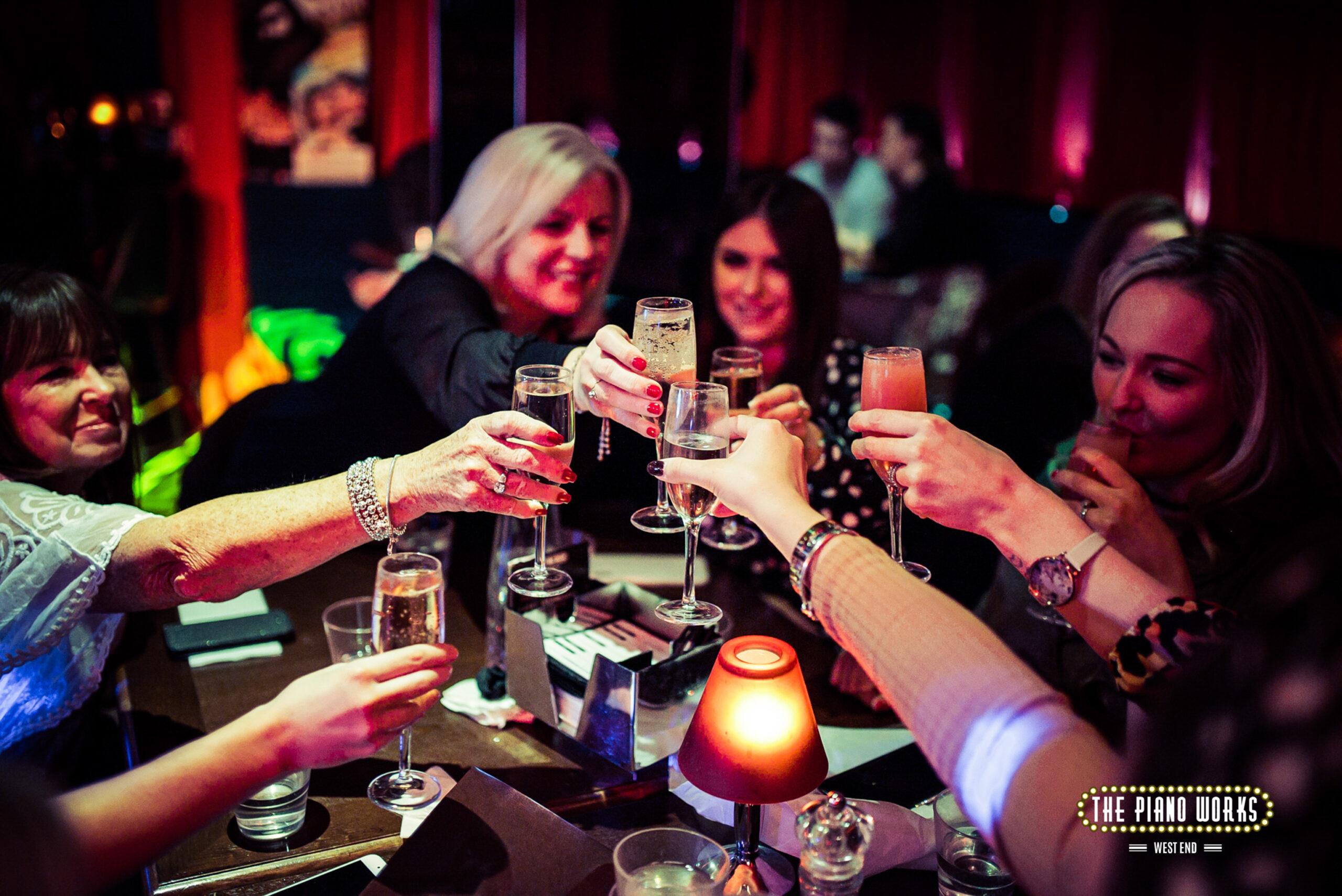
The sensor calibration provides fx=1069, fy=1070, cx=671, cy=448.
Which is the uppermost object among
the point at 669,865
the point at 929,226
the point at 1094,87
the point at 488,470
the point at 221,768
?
the point at 1094,87

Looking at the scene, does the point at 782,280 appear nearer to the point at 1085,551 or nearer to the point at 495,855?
the point at 1085,551

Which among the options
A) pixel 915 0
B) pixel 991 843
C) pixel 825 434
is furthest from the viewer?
pixel 915 0

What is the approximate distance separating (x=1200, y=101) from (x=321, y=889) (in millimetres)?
7518

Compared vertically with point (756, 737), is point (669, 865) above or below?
below

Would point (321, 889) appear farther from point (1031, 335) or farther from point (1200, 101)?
point (1200, 101)

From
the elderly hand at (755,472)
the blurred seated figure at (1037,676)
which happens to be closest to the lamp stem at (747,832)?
the blurred seated figure at (1037,676)

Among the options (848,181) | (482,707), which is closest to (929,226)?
(848,181)

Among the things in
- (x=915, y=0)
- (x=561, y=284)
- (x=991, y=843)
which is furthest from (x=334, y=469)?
(x=915, y=0)

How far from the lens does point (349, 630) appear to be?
1.78 meters

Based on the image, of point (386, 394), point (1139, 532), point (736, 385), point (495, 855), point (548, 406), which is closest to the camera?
point (495, 855)

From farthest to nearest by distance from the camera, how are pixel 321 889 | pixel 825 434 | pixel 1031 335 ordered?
pixel 1031 335, pixel 825 434, pixel 321 889

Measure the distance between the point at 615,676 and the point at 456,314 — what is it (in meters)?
1.07

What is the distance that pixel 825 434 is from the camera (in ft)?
8.48

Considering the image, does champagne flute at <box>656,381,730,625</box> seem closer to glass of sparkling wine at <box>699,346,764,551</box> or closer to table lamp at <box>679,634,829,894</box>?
table lamp at <box>679,634,829,894</box>
